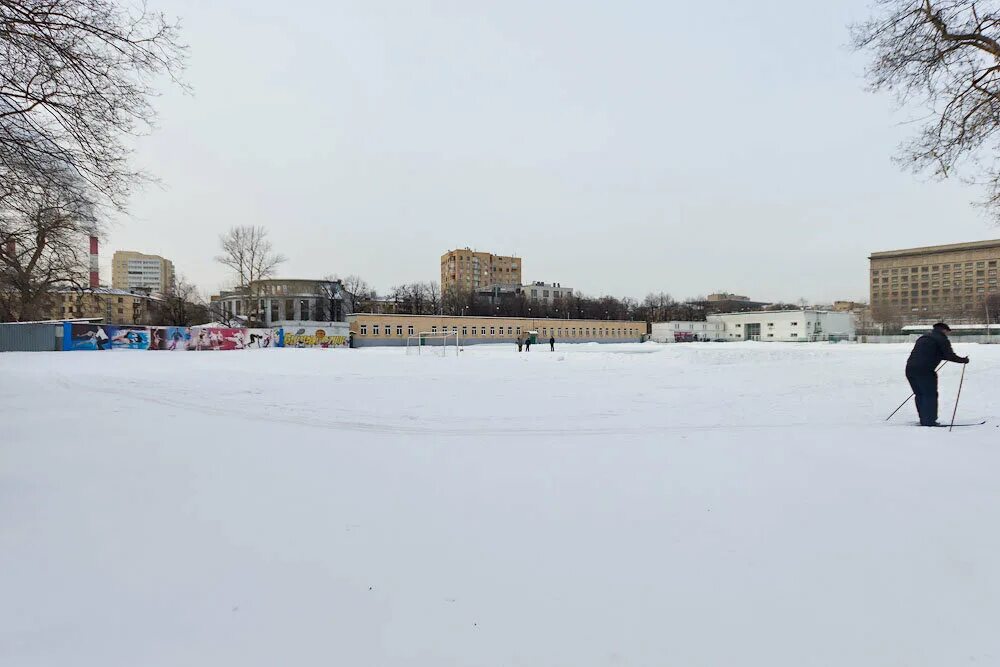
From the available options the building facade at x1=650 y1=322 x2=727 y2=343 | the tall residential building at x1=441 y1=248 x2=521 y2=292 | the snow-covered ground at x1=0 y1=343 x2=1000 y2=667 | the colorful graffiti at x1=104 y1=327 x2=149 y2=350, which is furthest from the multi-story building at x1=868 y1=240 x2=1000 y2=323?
the colorful graffiti at x1=104 y1=327 x2=149 y2=350

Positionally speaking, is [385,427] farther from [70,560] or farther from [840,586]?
[840,586]

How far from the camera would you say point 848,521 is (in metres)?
3.96

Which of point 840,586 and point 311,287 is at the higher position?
point 311,287

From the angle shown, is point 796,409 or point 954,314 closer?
point 796,409

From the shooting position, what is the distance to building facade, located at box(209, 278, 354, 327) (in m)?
55.2

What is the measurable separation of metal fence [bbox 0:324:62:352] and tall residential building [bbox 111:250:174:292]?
147m

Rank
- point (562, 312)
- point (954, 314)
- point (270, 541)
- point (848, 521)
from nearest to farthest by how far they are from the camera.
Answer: point (270, 541) < point (848, 521) < point (954, 314) < point (562, 312)

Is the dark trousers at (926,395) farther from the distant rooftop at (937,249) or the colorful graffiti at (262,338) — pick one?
the distant rooftop at (937,249)

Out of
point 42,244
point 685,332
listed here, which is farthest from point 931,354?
point 685,332

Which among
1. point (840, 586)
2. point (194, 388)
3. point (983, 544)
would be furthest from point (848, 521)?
point (194, 388)

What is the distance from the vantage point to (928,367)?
764 centimetres

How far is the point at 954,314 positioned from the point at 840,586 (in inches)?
4267

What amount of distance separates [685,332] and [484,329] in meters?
35.3

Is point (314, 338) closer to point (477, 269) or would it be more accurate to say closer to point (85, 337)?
point (85, 337)
